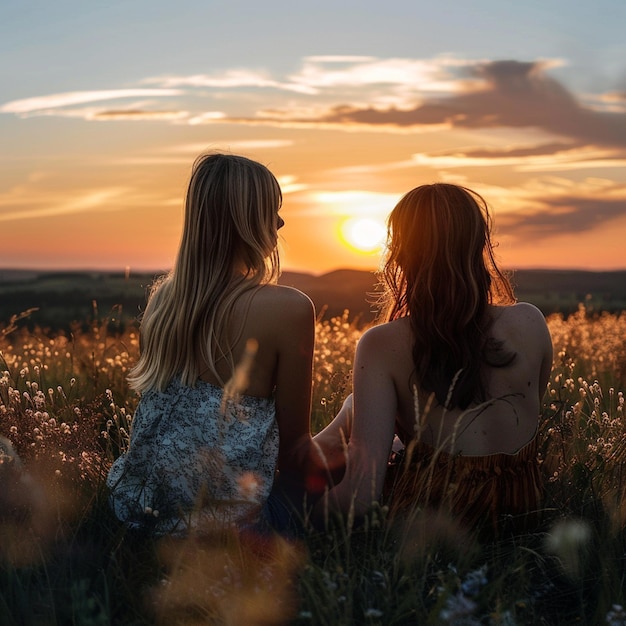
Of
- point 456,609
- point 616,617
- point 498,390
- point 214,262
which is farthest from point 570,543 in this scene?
point 214,262

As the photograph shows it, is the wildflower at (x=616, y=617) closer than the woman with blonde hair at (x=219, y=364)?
Yes

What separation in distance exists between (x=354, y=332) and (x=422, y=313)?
4.90 meters

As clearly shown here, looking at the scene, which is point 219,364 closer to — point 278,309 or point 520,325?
point 278,309

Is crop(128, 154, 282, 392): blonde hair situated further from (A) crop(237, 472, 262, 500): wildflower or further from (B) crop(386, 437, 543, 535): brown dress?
(B) crop(386, 437, 543, 535): brown dress

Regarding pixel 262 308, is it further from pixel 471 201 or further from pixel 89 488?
pixel 89 488

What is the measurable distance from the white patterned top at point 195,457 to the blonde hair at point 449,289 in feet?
2.48

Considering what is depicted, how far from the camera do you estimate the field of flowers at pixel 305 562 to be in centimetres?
266

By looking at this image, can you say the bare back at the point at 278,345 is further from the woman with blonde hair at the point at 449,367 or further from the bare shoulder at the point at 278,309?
the woman with blonde hair at the point at 449,367

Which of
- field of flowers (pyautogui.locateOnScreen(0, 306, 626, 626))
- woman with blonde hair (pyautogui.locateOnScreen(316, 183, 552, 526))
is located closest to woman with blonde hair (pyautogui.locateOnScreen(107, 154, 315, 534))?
field of flowers (pyautogui.locateOnScreen(0, 306, 626, 626))

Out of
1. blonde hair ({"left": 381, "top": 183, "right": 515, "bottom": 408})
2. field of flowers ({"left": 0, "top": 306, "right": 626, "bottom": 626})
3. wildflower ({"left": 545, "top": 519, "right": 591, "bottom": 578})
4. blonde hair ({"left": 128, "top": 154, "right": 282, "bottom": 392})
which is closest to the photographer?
field of flowers ({"left": 0, "top": 306, "right": 626, "bottom": 626})

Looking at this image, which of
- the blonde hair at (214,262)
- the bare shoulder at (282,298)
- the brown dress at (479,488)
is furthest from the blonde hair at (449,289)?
the blonde hair at (214,262)

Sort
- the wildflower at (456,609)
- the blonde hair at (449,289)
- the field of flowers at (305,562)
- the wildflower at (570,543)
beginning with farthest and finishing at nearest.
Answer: the blonde hair at (449,289)
the wildflower at (570,543)
the field of flowers at (305,562)
the wildflower at (456,609)

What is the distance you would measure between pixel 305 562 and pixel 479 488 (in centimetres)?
87

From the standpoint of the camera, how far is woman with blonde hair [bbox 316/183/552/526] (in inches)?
126
